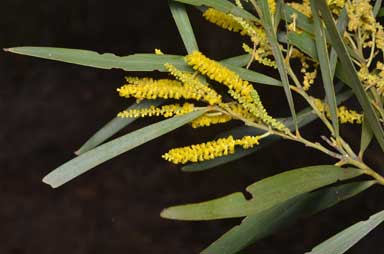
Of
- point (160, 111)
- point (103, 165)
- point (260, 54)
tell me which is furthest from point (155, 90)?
point (103, 165)

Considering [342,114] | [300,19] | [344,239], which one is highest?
[300,19]

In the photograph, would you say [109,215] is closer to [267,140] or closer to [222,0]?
[267,140]

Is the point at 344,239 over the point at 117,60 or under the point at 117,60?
under

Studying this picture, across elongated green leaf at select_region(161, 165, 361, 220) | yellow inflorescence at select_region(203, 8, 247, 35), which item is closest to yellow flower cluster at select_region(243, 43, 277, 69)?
yellow inflorescence at select_region(203, 8, 247, 35)

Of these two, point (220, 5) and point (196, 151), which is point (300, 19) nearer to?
point (220, 5)

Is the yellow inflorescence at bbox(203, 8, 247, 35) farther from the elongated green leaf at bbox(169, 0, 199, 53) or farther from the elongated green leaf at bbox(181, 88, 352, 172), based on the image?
the elongated green leaf at bbox(181, 88, 352, 172)

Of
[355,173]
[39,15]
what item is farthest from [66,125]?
[355,173]
